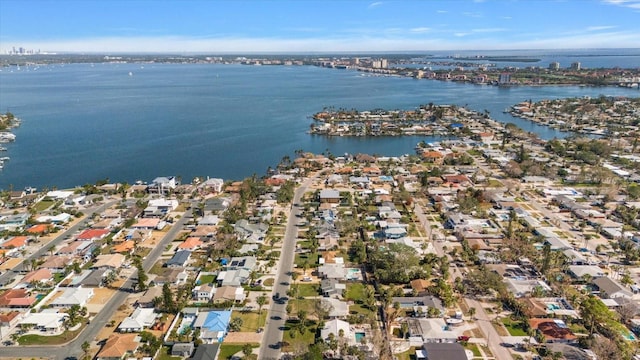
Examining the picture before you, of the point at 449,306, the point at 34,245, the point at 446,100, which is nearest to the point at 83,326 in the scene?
the point at 34,245

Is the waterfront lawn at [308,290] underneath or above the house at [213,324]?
underneath

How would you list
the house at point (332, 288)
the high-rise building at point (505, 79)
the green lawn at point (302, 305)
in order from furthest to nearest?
the high-rise building at point (505, 79)
the house at point (332, 288)
the green lawn at point (302, 305)

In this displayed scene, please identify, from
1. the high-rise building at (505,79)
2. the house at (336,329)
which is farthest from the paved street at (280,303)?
the high-rise building at (505,79)

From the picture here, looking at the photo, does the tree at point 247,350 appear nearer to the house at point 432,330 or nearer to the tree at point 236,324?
the tree at point 236,324

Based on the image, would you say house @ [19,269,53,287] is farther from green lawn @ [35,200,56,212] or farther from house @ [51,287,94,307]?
green lawn @ [35,200,56,212]

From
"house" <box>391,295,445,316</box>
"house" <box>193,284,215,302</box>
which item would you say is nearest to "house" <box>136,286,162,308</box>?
"house" <box>193,284,215,302</box>

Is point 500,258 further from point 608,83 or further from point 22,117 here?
point 608,83
